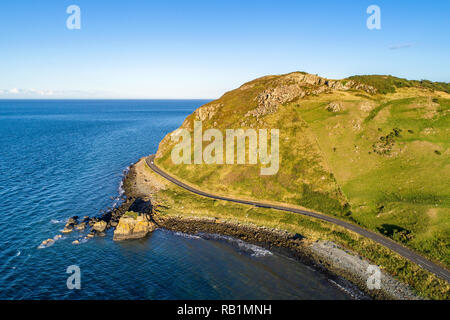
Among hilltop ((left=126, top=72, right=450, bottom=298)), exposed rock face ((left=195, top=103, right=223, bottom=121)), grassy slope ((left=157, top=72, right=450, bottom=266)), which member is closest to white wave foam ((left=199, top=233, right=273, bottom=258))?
hilltop ((left=126, top=72, right=450, bottom=298))

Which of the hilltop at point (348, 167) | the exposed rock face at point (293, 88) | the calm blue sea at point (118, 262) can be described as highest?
the exposed rock face at point (293, 88)

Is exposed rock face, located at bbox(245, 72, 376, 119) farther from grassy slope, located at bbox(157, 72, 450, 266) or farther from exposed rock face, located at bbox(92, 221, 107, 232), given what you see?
exposed rock face, located at bbox(92, 221, 107, 232)

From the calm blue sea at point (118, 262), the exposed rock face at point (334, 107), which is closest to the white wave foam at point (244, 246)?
the calm blue sea at point (118, 262)

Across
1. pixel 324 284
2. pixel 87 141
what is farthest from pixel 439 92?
pixel 87 141

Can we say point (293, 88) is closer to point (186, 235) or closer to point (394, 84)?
point (394, 84)

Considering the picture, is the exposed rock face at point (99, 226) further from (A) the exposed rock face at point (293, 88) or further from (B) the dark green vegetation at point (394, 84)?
(B) the dark green vegetation at point (394, 84)

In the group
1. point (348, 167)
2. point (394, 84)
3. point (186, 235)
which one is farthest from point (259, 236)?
point (394, 84)

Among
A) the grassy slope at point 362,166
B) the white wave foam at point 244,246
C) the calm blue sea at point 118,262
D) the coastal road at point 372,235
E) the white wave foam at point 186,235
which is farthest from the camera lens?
the white wave foam at point 186,235
